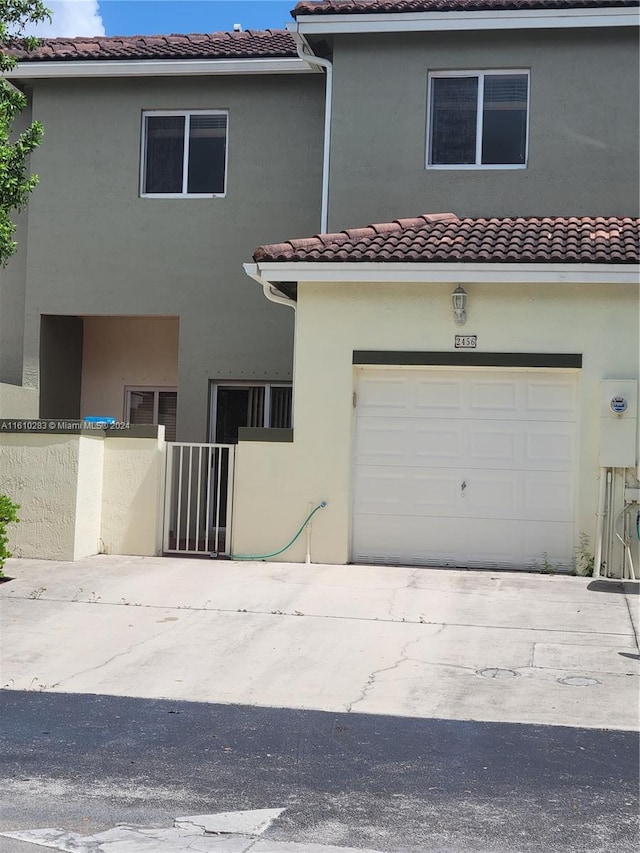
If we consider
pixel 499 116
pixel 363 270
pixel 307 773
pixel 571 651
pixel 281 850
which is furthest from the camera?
pixel 499 116

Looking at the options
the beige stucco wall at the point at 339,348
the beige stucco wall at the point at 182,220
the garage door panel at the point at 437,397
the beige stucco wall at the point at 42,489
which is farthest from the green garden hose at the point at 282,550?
the beige stucco wall at the point at 182,220

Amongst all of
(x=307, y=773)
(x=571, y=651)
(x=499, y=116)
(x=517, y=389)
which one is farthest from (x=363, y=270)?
(x=307, y=773)

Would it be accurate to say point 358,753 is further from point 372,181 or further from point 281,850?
point 372,181

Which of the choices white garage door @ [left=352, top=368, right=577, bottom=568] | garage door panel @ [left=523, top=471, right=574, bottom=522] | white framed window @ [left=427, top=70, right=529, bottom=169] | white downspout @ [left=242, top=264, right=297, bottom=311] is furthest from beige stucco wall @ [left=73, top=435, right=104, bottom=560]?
white framed window @ [left=427, top=70, right=529, bottom=169]

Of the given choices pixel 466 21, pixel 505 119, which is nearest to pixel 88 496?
pixel 505 119

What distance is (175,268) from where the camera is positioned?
16312 millimetres

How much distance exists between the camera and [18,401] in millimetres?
16109

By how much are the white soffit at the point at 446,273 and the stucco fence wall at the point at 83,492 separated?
267 centimetres

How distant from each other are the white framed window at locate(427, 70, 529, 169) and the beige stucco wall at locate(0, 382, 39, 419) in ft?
23.7

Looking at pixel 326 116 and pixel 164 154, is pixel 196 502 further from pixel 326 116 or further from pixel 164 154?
pixel 326 116

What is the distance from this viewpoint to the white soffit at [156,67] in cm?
1584

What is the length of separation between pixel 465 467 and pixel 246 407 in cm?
480

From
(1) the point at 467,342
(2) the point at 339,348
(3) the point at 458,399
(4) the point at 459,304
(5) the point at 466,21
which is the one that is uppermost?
(5) the point at 466,21

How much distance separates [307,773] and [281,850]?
114cm
